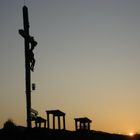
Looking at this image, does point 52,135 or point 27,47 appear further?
point 52,135

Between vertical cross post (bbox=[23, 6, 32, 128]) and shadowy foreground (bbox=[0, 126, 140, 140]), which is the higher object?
vertical cross post (bbox=[23, 6, 32, 128])

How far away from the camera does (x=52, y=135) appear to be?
71.1 ft

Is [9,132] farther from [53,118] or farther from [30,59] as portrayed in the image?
[53,118]

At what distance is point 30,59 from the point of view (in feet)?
61.7

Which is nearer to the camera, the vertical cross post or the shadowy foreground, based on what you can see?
the vertical cross post

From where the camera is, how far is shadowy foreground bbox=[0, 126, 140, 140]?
1873 centimetres

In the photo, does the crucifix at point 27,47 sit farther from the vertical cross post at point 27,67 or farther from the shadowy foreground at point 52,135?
the shadowy foreground at point 52,135

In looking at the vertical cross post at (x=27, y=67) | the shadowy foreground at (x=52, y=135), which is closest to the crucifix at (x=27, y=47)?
the vertical cross post at (x=27, y=67)

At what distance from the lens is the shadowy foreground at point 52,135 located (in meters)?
18.7

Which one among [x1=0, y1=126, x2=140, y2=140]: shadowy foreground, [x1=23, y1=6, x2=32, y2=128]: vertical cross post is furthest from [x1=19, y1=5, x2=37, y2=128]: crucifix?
[x1=0, y1=126, x2=140, y2=140]: shadowy foreground

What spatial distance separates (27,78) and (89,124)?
13.6m

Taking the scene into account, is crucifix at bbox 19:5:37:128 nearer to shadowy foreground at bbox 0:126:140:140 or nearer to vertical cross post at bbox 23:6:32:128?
vertical cross post at bbox 23:6:32:128

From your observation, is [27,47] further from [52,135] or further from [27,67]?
[52,135]

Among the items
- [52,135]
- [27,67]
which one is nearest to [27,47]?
[27,67]
